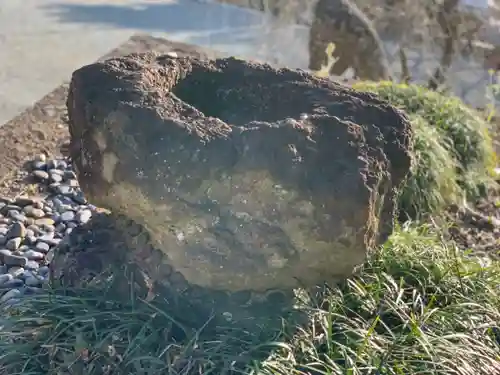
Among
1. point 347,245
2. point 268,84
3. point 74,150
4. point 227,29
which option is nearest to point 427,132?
point 268,84

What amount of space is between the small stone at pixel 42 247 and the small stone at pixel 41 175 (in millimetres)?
607

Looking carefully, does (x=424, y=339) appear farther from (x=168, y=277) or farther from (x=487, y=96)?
(x=487, y=96)

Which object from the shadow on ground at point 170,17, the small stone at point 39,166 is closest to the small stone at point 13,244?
the small stone at point 39,166

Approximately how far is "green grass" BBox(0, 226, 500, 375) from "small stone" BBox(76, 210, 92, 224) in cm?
83

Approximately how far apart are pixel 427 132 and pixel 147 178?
7.42 ft

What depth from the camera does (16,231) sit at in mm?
3072

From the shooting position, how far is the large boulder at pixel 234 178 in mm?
2024

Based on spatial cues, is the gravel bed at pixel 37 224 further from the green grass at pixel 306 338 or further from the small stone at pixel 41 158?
the green grass at pixel 306 338

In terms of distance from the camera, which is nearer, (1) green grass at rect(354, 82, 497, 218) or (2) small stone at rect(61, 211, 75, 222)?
(2) small stone at rect(61, 211, 75, 222)

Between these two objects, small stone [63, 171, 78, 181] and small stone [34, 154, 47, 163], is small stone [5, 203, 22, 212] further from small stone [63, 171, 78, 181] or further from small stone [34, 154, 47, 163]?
small stone [34, 154, 47, 163]

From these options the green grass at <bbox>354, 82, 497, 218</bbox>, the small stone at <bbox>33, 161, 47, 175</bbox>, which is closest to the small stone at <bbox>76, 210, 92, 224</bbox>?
the small stone at <bbox>33, 161, 47, 175</bbox>

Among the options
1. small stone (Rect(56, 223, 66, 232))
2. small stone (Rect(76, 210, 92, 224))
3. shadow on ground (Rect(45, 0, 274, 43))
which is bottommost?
small stone (Rect(56, 223, 66, 232))

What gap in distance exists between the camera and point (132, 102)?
2121mm

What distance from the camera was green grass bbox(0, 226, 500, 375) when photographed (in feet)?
7.07
